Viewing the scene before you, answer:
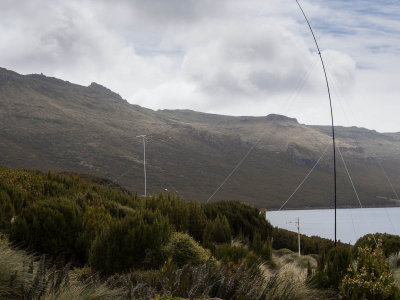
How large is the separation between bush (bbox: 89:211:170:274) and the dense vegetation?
0.07ft

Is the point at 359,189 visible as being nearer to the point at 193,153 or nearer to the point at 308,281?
the point at 193,153

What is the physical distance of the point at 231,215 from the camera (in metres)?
17.0

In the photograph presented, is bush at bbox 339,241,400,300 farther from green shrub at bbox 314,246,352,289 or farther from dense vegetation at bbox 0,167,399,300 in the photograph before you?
green shrub at bbox 314,246,352,289

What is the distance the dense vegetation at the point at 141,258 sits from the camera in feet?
17.8

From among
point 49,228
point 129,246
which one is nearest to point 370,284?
point 129,246

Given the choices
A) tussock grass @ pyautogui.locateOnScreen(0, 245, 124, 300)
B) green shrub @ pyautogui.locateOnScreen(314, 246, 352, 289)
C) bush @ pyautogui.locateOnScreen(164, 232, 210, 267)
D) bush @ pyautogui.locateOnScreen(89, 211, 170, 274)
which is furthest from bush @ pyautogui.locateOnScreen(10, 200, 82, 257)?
green shrub @ pyautogui.locateOnScreen(314, 246, 352, 289)

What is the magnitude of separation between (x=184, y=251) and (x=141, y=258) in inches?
37.5

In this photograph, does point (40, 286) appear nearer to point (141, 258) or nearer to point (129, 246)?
point (129, 246)

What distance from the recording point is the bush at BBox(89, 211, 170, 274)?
28.7 ft

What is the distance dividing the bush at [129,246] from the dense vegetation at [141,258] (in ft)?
0.07

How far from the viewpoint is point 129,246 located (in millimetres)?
8977

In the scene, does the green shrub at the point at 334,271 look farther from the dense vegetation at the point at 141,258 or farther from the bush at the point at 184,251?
the bush at the point at 184,251

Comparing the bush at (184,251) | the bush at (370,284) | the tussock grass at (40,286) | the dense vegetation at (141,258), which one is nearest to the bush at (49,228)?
the dense vegetation at (141,258)

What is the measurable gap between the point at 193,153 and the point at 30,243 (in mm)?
183510
